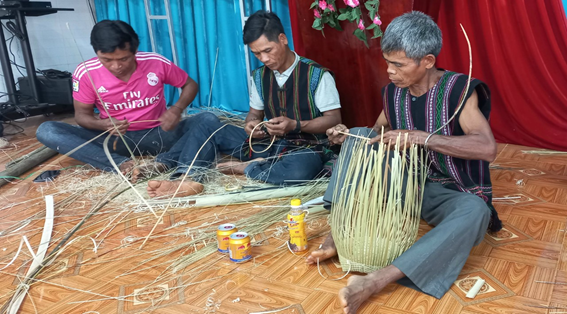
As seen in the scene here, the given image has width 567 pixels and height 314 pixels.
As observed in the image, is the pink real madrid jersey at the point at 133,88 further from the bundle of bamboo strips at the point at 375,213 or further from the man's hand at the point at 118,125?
the bundle of bamboo strips at the point at 375,213

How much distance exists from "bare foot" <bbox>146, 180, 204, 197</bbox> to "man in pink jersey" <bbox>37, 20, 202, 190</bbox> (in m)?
0.34

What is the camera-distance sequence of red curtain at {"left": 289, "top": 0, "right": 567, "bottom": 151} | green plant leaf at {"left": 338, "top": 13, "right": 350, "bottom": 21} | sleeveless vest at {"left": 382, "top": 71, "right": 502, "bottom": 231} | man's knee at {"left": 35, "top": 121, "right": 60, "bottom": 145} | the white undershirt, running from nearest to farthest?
sleeveless vest at {"left": 382, "top": 71, "right": 502, "bottom": 231} → the white undershirt → green plant leaf at {"left": 338, "top": 13, "right": 350, "bottom": 21} → red curtain at {"left": 289, "top": 0, "right": 567, "bottom": 151} → man's knee at {"left": 35, "top": 121, "right": 60, "bottom": 145}

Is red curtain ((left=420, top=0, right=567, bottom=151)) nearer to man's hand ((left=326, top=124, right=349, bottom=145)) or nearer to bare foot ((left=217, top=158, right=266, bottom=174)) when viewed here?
man's hand ((left=326, top=124, right=349, bottom=145))

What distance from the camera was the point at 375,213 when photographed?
1655mm

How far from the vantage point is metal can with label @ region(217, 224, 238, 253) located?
6.44 ft

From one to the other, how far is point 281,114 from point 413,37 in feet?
3.62

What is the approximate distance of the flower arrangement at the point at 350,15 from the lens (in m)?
2.64

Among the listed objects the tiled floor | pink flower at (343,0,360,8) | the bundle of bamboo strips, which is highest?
pink flower at (343,0,360,8)

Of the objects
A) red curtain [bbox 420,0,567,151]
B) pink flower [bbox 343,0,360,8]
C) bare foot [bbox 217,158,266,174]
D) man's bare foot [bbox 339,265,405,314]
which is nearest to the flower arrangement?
pink flower [bbox 343,0,360,8]

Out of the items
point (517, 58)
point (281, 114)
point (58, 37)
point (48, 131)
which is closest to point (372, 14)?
point (281, 114)

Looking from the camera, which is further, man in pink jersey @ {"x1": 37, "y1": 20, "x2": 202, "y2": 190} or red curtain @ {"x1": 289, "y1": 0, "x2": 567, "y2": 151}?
man in pink jersey @ {"x1": 37, "y1": 20, "x2": 202, "y2": 190}

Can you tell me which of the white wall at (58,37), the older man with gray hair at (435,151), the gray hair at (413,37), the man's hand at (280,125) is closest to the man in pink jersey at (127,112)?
the man's hand at (280,125)

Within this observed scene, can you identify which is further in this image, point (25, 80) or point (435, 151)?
point (25, 80)

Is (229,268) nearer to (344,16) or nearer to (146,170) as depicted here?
(146,170)
